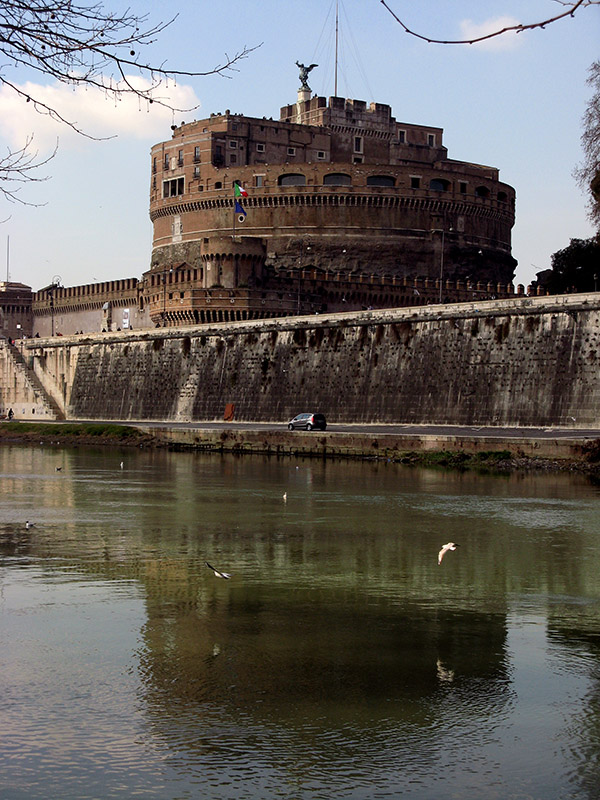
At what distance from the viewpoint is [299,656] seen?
9.12 meters

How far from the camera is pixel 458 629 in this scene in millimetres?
10172

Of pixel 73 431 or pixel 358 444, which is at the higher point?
pixel 73 431

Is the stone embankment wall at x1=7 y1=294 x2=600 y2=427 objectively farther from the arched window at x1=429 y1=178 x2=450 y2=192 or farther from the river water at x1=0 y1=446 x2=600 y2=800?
the arched window at x1=429 y1=178 x2=450 y2=192

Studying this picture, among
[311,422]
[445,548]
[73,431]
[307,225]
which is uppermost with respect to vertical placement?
[307,225]

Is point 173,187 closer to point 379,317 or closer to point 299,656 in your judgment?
point 379,317

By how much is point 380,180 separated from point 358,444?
37483 mm

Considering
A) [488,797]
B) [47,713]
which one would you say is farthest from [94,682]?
[488,797]

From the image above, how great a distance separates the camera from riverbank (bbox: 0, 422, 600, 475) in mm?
26875

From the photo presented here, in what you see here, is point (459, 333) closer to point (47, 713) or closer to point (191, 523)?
point (191, 523)

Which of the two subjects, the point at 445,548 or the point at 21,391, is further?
the point at 21,391

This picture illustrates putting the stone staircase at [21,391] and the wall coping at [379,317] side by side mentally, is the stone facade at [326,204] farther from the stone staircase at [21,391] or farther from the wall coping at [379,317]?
the wall coping at [379,317]

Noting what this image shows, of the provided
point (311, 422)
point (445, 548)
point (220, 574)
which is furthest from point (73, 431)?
point (445, 548)

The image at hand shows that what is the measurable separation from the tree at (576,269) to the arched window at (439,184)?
1002cm

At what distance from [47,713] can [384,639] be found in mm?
3195
